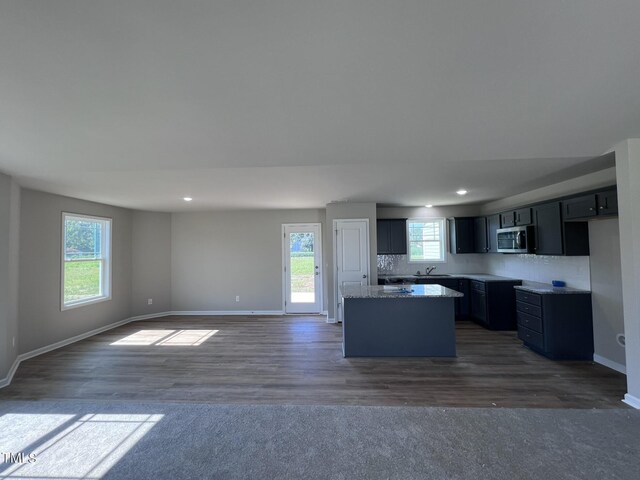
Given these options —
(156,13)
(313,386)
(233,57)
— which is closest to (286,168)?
(233,57)

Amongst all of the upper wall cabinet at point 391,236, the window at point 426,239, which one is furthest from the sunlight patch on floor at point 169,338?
the window at point 426,239

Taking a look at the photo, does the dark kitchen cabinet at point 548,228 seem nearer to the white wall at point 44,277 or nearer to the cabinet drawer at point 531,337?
the cabinet drawer at point 531,337

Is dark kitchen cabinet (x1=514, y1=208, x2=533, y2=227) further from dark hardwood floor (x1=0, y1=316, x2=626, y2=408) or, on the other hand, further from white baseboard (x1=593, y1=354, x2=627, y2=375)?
white baseboard (x1=593, y1=354, x2=627, y2=375)

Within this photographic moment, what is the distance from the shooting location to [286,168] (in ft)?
10.6

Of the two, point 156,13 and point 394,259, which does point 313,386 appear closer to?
point 156,13

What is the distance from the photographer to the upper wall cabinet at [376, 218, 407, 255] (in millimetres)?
6105

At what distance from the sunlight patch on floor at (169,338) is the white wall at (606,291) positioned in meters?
5.48

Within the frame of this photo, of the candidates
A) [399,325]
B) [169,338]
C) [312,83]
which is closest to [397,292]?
[399,325]

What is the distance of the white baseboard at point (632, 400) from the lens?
2.51 meters

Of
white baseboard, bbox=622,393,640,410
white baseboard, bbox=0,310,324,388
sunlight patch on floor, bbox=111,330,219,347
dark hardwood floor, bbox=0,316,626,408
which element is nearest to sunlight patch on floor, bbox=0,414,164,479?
dark hardwood floor, bbox=0,316,626,408

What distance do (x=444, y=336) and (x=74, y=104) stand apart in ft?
14.4

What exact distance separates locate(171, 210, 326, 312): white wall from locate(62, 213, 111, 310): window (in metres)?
1.33

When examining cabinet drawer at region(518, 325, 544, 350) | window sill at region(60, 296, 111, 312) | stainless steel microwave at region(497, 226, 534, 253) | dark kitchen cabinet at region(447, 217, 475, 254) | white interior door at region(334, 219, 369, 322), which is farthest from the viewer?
dark kitchen cabinet at region(447, 217, 475, 254)

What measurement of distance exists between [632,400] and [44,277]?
723 centimetres
